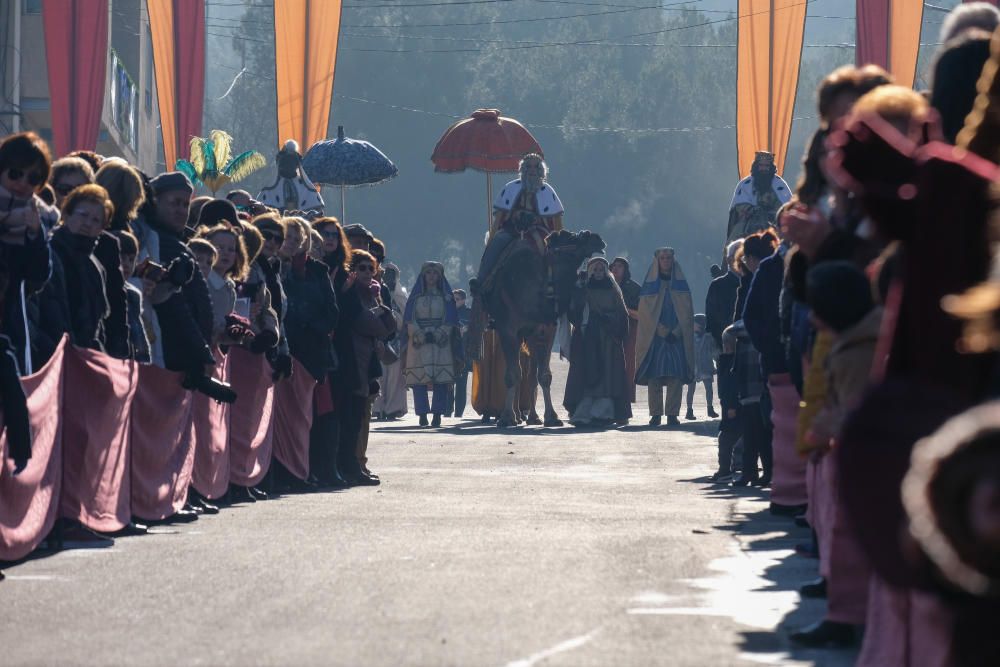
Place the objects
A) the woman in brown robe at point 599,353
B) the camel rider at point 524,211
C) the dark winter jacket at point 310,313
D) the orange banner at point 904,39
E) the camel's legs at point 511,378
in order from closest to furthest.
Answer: the dark winter jacket at point 310,313 → the camel rider at point 524,211 → the camel's legs at point 511,378 → the orange banner at point 904,39 → the woman in brown robe at point 599,353

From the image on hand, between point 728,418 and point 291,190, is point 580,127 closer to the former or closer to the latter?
point 291,190

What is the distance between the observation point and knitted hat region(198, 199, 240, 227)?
12531 mm

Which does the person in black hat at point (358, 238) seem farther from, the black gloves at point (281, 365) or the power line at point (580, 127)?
the power line at point (580, 127)

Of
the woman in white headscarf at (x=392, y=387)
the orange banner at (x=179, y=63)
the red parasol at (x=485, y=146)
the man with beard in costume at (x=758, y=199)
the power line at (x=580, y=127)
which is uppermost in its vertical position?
the power line at (x=580, y=127)

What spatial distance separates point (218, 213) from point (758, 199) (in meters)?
8.49

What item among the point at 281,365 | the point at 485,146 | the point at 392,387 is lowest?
the point at 392,387

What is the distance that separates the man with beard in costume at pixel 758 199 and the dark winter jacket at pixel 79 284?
10.5 m

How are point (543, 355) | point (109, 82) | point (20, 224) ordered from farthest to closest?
point (109, 82) → point (543, 355) → point (20, 224)

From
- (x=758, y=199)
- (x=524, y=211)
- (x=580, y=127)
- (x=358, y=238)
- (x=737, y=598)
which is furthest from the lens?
(x=580, y=127)

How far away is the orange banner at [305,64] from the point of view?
25.3m

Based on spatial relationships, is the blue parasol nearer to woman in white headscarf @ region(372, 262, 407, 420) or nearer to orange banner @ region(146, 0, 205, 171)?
orange banner @ region(146, 0, 205, 171)

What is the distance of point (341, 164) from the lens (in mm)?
24531

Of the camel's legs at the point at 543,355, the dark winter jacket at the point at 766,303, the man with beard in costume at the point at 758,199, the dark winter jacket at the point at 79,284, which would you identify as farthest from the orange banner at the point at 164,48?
the dark winter jacket at the point at 79,284

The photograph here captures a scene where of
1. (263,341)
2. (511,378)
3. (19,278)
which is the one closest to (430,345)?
(511,378)
